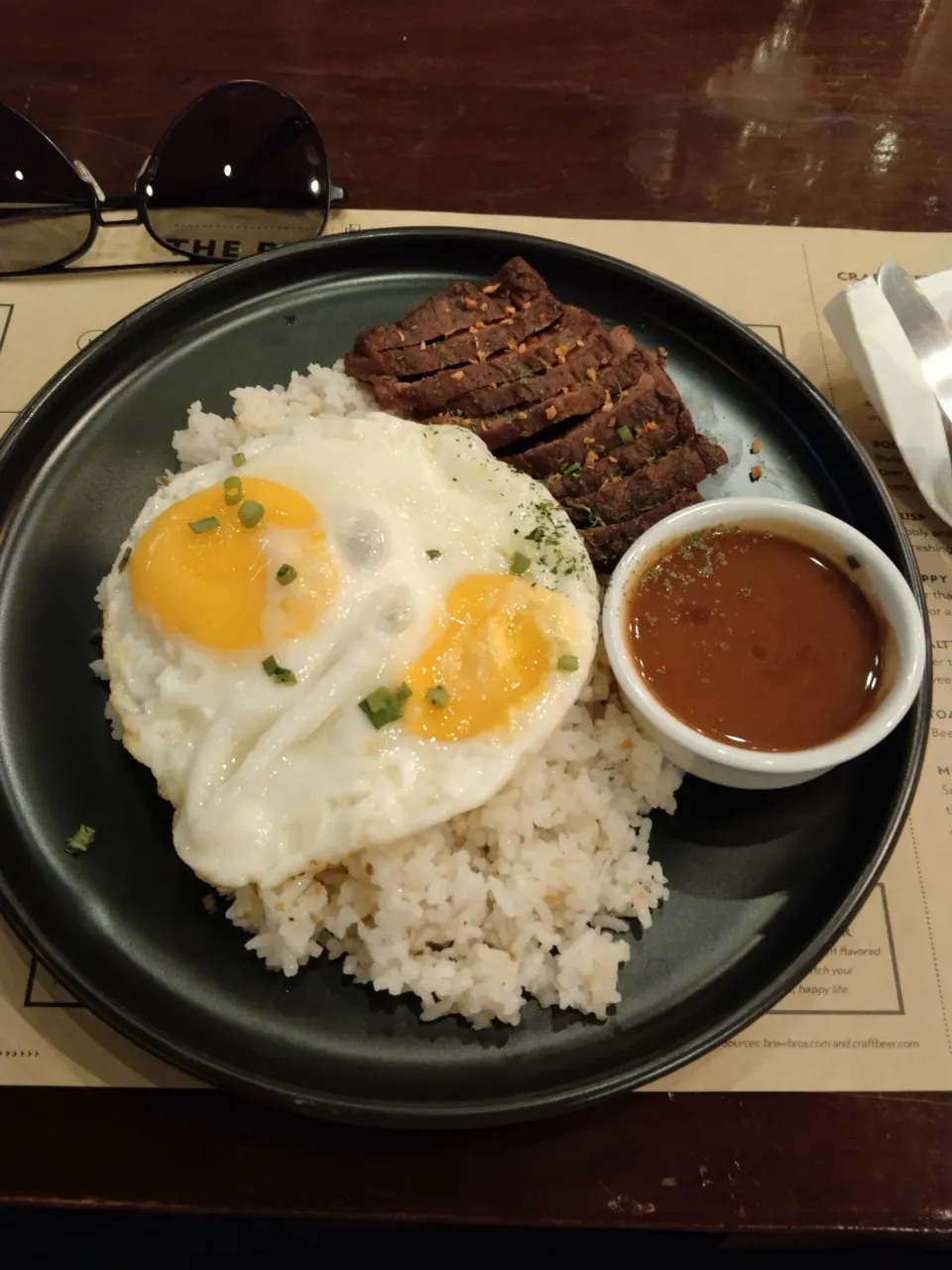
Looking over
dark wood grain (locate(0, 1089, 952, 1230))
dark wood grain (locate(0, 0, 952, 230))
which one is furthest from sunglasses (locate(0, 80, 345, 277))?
dark wood grain (locate(0, 1089, 952, 1230))

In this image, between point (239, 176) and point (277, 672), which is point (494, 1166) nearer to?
point (277, 672)

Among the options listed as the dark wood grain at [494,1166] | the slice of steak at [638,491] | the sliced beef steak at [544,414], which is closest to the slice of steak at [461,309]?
the sliced beef steak at [544,414]

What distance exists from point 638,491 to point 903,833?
1025 millimetres

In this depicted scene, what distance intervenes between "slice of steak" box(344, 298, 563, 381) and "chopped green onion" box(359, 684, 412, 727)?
936mm

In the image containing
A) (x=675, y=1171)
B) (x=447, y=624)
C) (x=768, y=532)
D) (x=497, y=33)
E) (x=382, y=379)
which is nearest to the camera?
(x=675, y=1171)

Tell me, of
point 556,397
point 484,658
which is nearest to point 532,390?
point 556,397

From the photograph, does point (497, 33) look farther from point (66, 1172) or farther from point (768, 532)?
point (66, 1172)

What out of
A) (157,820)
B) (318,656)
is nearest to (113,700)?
(157,820)

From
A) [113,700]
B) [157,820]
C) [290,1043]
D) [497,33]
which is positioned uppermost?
[497,33]

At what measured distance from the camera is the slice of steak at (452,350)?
2242 millimetres

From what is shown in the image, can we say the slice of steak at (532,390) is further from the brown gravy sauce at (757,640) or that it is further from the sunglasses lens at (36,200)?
the sunglasses lens at (36,200)

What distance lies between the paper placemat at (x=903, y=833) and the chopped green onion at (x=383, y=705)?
31.9 inches

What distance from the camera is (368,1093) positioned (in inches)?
64.0

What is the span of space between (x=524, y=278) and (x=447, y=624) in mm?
1051
